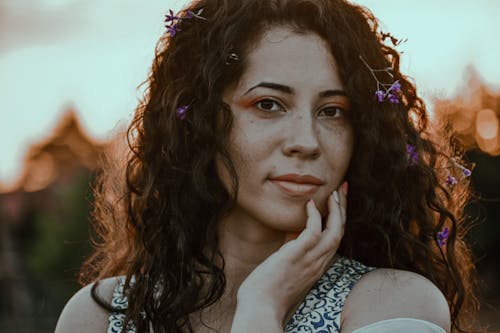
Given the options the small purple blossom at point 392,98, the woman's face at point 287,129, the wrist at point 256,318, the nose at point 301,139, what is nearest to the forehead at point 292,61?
the woman's face at point 287,129

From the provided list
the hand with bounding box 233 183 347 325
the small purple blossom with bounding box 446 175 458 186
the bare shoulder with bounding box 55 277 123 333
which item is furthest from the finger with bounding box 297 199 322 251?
the bare shoulder with bounding box 55 277 123 333

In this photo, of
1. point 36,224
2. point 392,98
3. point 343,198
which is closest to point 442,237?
point 343,198

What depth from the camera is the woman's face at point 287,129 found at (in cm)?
321

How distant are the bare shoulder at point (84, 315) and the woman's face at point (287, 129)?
2.53 ft

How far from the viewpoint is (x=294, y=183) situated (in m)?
3.21

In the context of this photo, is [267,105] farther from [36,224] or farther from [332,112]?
[36,224]

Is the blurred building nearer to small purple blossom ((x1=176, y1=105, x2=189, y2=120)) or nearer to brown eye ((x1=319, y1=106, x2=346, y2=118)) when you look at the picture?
small purple blossom ((x1=176, y1=105, x2=189, y2=120))

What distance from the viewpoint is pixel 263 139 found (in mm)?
3232

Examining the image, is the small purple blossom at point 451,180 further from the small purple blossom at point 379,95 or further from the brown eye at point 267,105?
the brown eye at point 267,105

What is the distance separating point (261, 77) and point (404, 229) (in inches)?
36.7

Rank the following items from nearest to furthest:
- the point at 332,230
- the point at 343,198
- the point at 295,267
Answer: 1. the point at 295,267
2. the point at 332,230
3. the point at 343,198

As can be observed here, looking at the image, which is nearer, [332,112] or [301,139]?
[301,139]

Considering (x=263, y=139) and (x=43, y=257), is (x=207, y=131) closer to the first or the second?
(x=263, y=139)

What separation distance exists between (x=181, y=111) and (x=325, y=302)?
1.02m
